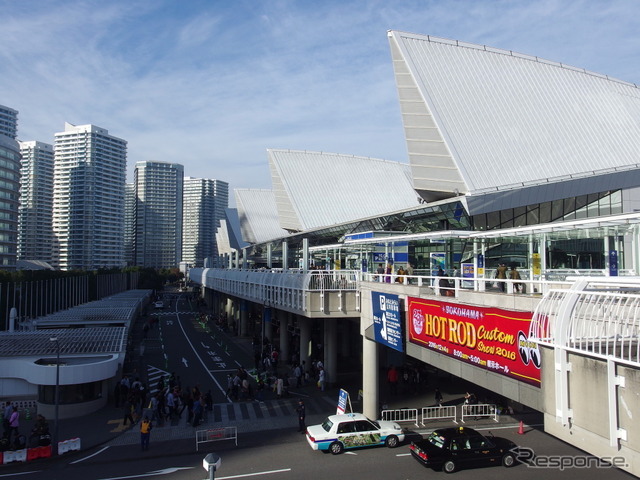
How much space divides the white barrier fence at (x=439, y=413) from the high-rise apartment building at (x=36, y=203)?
152240 millimetres

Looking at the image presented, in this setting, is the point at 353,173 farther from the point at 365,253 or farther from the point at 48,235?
the point at 48,235

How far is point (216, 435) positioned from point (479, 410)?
441 inches

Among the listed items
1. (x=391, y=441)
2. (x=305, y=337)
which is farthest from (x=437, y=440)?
(x=305, y=337)

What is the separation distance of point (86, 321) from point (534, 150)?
115 feet

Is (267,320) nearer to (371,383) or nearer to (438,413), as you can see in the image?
(371,383)

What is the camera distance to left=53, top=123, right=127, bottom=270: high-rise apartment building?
471 feet

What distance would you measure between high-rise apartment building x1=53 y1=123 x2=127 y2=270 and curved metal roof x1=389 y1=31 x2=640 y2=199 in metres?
131

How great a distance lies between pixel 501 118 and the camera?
33.9 m

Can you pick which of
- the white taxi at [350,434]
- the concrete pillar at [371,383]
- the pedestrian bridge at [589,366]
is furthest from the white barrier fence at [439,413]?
the pedestrian bridge at [589,366]

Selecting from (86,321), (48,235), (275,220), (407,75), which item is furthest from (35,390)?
(48,235)

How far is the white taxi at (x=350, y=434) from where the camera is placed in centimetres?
1645

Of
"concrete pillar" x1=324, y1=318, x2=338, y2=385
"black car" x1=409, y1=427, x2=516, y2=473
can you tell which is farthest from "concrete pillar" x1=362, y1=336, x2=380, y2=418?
"concrete pillar" x1=324, y1=318, x2=338, y2=385

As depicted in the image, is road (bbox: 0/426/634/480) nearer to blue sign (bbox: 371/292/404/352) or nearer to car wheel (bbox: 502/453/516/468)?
car wheel (bbox: 502/453/516/468)

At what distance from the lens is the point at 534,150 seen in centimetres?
3209
